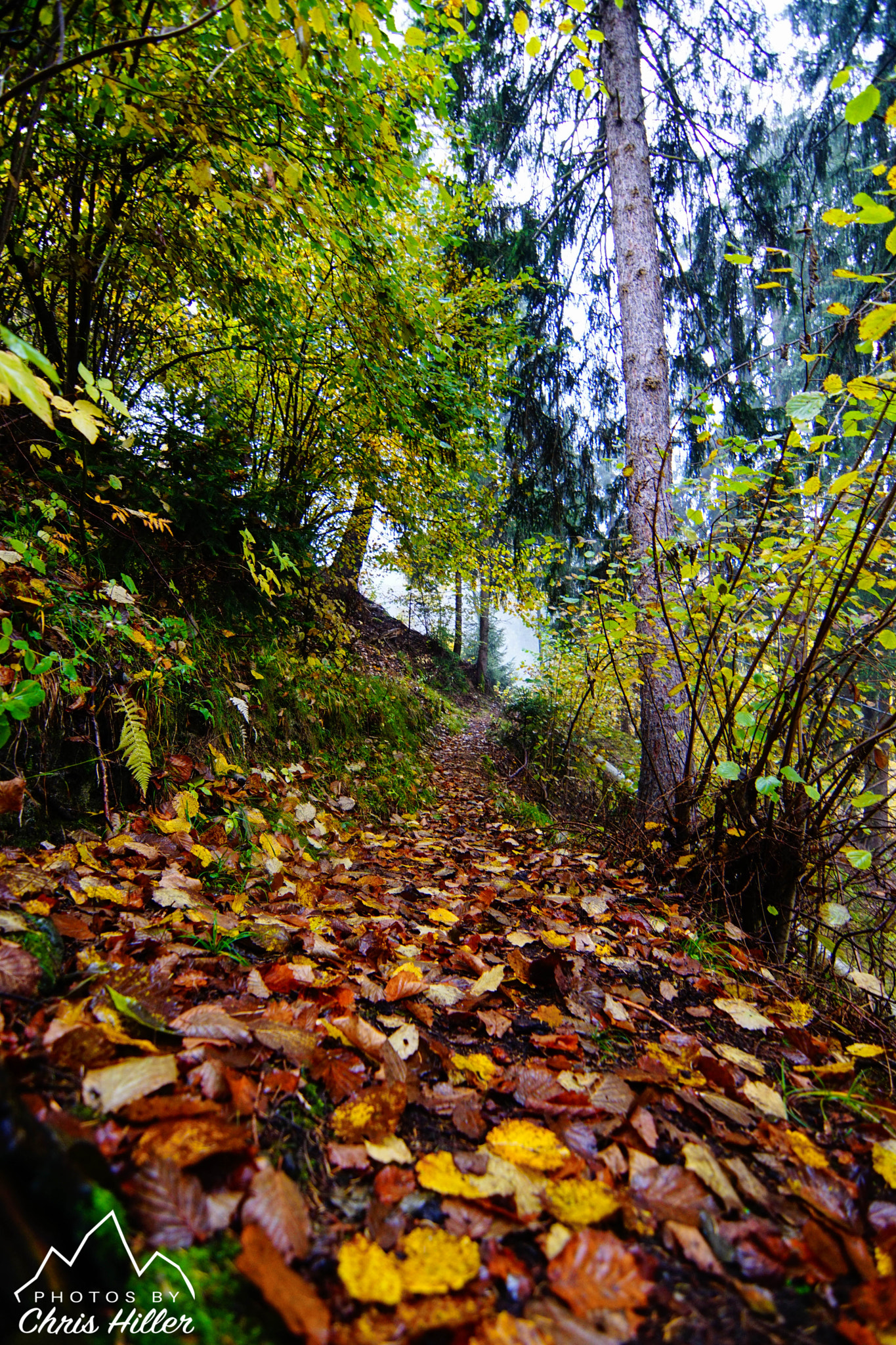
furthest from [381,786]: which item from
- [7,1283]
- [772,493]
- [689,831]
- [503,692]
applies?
[503,692]

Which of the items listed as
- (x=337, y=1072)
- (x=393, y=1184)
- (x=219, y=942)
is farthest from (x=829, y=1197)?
(x=219, y=942)

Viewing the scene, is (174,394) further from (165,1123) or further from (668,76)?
(668,76)

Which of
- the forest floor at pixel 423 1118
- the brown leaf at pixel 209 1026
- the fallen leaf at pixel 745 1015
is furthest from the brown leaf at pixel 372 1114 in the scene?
the fallen leaf at pixel 745 1015

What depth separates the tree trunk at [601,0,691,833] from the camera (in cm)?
341

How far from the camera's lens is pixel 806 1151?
3.62 feet

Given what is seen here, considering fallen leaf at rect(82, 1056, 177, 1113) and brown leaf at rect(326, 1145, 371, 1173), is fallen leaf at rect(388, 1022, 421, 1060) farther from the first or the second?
fallen leaf at rect(82, 1056, 177, 1113)

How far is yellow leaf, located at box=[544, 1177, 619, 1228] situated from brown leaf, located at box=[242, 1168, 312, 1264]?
0.39 m

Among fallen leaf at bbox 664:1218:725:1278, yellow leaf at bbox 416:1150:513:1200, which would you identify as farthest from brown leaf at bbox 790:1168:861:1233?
yellow leaf at bbox 416:1150:513:1200

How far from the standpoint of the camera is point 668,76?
4.83 m

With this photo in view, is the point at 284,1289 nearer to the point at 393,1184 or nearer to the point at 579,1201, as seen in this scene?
the point at 393,1184

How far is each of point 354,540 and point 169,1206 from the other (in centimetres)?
680

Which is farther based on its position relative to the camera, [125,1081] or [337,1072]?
[337,1072]

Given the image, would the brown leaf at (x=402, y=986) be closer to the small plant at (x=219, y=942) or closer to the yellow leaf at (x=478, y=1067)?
the yellow leaf at (x=478, y=1067)

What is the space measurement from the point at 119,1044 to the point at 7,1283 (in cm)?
53
